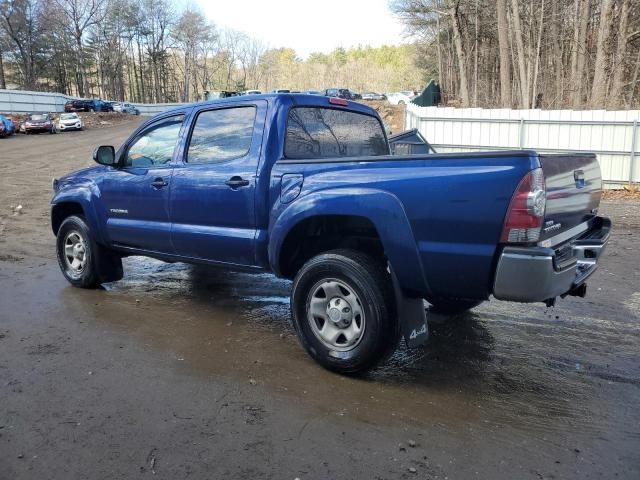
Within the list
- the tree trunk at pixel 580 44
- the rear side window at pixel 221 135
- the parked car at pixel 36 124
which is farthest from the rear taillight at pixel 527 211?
the parked car at pixel 36 124

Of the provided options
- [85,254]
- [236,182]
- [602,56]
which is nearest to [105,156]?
[85,254]

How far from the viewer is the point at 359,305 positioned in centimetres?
384

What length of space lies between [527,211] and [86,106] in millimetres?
51073

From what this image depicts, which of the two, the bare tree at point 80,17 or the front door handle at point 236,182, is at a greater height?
the bare tree at point 80,17

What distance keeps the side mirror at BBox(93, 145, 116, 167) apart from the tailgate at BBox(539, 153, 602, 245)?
4.22 m

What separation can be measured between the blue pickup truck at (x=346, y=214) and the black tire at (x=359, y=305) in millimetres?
11

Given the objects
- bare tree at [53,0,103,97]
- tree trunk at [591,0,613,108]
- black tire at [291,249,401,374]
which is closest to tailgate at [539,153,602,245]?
black tire at [291,249,401,374]

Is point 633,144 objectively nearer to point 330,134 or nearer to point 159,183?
point 330,134

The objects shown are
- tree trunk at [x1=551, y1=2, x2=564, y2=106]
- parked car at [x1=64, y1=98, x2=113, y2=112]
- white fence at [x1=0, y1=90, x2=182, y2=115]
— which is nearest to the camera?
tree trunk at [x1=551, y1=2, x2=564, y2=106]

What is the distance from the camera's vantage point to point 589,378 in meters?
3.95

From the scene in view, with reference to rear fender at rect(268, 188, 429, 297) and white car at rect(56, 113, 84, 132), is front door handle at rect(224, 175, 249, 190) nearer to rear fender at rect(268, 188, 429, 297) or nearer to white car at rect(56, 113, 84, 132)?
rear fender at rect(268, 188, 429, 297)

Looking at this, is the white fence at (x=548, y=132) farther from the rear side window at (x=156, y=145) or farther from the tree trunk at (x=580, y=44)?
the rear side window at (x=156, y=145)

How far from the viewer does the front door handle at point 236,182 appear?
177 inches

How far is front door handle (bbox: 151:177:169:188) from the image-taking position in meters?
5.14
